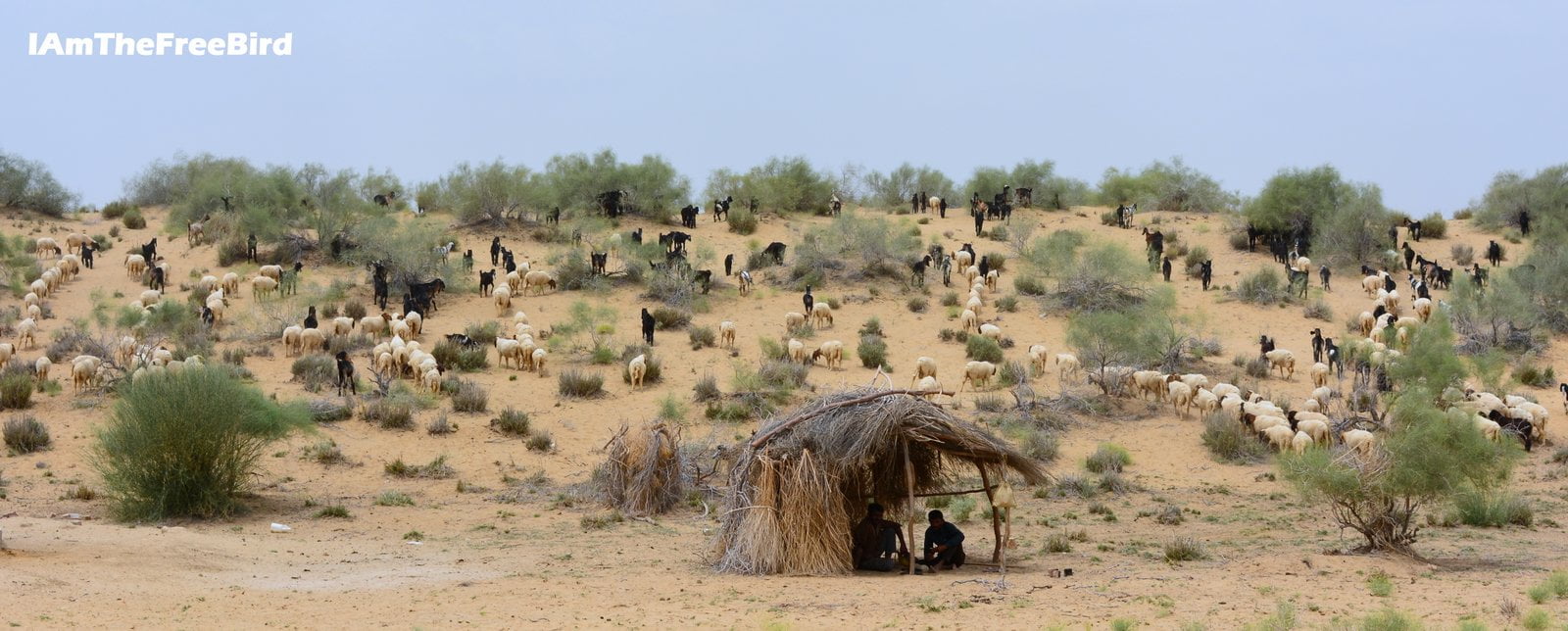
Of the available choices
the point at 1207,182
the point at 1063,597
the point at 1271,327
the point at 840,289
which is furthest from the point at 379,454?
the point at 1207,182

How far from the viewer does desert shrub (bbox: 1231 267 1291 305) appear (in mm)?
36344

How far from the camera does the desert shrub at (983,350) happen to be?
97.0 ft

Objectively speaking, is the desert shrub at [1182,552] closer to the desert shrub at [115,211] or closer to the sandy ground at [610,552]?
the sandy ground at [610,552]

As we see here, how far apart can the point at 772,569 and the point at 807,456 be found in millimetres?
1317

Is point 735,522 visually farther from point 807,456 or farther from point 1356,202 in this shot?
point 1356,202

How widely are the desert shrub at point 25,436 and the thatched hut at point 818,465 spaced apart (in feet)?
47.1

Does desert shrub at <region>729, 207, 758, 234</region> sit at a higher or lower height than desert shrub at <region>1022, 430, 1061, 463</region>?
higher

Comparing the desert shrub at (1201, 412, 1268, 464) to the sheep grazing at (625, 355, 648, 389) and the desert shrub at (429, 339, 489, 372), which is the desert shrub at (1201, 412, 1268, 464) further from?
the desert shrub at (429, 339, 489, 372)

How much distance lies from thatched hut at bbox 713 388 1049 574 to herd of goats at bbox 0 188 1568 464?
654 mm

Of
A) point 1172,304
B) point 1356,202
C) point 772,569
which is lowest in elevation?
point 772,569

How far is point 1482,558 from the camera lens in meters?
15.0

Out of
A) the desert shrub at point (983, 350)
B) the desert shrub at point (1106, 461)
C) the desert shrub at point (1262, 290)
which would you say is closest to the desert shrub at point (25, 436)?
the desert shrub at point (1106, 461)

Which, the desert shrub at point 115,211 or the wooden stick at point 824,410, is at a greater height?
the desert shrub at point 115,211

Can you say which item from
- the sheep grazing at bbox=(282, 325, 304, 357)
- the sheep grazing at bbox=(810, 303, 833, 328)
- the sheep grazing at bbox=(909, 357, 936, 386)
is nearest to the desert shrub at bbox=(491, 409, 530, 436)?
the sheep grazing at bbox=(282, 325, 304, 357)
